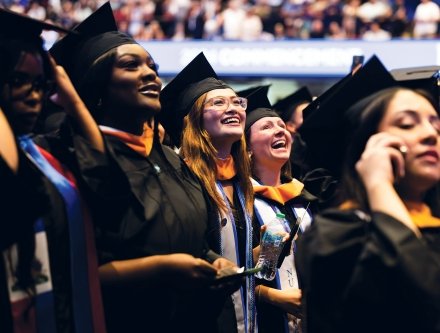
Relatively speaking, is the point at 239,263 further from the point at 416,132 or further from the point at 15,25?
the point at 15,25

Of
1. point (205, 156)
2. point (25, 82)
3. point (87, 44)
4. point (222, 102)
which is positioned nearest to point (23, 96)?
point (25, 82)

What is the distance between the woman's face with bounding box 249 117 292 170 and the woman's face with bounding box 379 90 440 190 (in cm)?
250

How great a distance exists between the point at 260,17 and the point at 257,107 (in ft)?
51.2

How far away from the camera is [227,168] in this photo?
16.9 ft

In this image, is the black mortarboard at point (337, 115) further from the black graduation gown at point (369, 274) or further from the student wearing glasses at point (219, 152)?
the student wearing glasses at point (219, 152)

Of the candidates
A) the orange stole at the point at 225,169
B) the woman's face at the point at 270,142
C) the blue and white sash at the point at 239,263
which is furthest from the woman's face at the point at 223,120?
the woman's face at the point at 270,142

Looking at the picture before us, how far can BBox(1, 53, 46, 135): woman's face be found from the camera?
313cm

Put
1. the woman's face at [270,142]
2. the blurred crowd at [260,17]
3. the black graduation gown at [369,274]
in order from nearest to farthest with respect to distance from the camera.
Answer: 1. the black graduation gown at [369,274]
2. the woman's face at [270,142]
3. the blurred crowd at [260,17]

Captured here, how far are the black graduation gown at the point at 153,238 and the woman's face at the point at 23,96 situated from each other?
44cm

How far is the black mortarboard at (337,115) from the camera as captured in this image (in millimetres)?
3488

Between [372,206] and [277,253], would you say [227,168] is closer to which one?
[277,253]

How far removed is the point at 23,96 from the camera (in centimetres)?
314

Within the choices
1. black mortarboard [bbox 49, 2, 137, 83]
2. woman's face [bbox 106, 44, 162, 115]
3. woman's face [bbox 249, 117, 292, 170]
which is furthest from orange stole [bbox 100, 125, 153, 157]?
woman's face [bbox 249, 117, 292, 170]

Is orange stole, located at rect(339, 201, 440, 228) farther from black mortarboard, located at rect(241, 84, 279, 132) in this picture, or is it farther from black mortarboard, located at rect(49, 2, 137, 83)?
black mortarboard, located at rect(241, 84, 279, 132)
